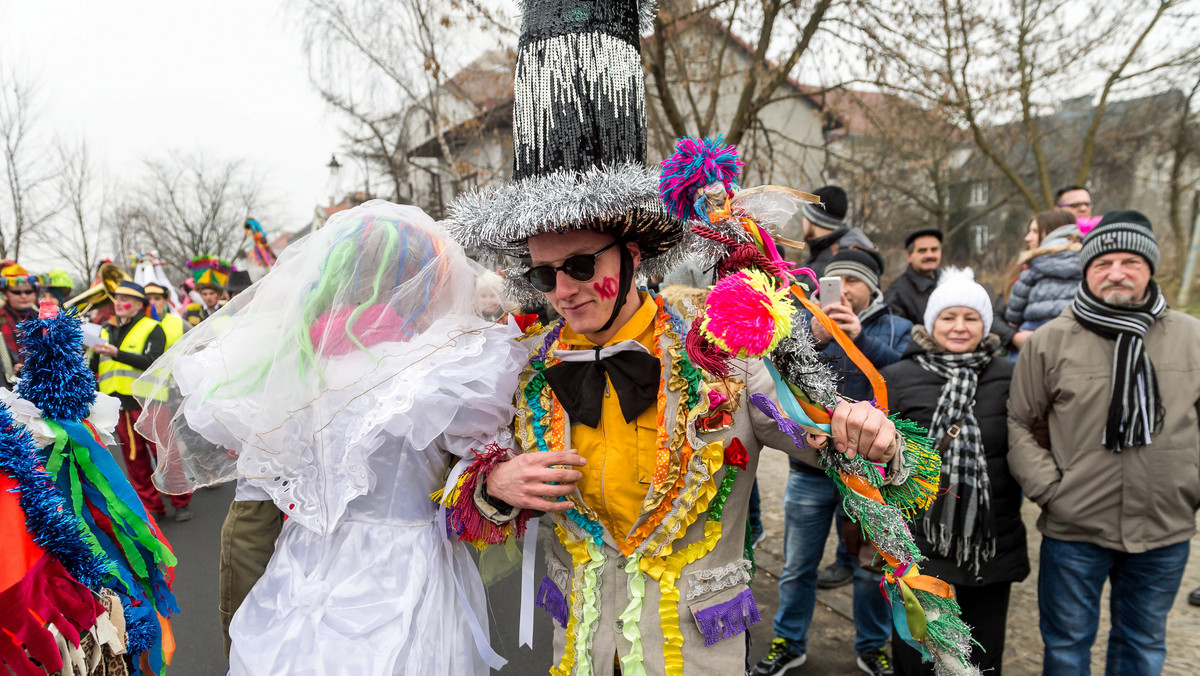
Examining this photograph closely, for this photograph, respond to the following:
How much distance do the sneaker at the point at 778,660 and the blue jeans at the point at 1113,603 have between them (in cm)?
107

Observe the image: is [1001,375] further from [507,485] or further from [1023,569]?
[507,485]

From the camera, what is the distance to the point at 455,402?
1644mm

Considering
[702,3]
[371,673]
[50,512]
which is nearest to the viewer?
[50,512]

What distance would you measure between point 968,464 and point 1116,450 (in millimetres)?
528

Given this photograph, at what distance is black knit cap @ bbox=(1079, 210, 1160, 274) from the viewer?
2.42 meters

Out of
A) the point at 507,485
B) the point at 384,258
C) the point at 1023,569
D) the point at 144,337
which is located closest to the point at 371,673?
the point at 507,485

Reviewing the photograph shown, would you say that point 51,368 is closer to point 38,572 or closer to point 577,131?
point 38,572

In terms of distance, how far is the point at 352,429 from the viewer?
5.29 ft

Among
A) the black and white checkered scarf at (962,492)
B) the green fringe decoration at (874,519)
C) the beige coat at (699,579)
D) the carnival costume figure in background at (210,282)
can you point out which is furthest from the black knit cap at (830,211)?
the carnival costume figure in background at (210,282)

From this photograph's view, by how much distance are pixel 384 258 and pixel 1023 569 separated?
2.72 m

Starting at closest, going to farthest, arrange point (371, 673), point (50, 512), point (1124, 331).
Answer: point (50, 512), point (371, 673), point (1124, 331)

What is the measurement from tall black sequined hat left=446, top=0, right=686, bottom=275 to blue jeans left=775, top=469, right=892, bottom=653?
2093 millimetres

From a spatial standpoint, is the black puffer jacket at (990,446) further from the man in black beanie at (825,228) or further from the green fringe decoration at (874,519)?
the green fringe decoration at (874,519)

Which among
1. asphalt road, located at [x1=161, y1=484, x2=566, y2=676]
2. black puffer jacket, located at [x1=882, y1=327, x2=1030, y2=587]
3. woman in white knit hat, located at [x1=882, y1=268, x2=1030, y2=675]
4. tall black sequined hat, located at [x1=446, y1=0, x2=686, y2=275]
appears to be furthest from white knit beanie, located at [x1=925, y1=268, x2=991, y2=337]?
asphalt road, located at [x1=161, y1=484, x2=566, y2=676]
